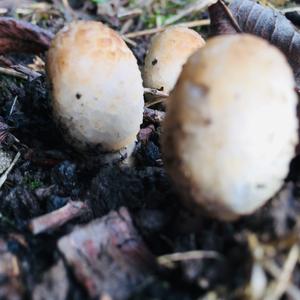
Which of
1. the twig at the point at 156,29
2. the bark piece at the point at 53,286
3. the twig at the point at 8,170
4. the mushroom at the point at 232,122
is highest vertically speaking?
the mushroom at the point at 232,122

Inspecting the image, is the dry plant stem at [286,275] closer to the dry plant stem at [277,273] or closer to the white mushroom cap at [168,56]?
the dry plant stem at [277,273]

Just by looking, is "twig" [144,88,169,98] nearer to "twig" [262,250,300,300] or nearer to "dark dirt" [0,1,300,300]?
"dark dirt" [0,1,300,300]

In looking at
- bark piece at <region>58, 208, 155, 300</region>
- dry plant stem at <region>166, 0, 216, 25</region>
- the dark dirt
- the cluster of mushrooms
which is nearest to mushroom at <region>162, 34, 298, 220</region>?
the cluster of mushrooms

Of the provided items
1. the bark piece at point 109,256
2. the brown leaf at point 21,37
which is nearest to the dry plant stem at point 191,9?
the brown leaf at point 21,37

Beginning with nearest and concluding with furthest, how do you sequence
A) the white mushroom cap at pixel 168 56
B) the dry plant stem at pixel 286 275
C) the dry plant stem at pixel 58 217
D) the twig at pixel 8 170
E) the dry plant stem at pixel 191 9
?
the dry plant stem at pixel 286 275
the dry plant stem at pixel 58 217
the twig at pixel 8 170
the white mushroom cap at pixel 168 56
the dry plant stem at pixel 191 9

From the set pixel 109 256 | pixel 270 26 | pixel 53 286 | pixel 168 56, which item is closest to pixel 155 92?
pixel 168 56
